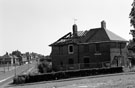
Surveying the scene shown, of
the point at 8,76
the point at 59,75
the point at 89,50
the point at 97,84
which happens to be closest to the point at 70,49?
the point at 89,50

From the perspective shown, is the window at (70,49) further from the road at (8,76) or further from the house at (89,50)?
the road at (8,76)

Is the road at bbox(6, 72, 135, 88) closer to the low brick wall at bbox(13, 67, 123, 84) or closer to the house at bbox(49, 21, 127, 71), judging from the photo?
the low brick wall at bbox(13, 67, 123, 84)

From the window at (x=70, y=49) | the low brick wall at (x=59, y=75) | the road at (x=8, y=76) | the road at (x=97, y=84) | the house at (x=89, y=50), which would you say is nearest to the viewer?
the road at (x=97, y=84)

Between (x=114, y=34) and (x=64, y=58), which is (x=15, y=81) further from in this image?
(x=114, y=34)

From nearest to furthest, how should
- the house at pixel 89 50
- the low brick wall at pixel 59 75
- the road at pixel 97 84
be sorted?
the road at pixel 97 84
the low brick wall at pixel 59 75
the house at pixel 89 50

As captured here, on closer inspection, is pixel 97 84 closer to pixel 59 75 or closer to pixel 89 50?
pixel 59 75

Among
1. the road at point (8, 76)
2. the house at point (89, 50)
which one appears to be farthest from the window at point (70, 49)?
the road at point (8, 76)

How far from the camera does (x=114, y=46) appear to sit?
49.3 metres

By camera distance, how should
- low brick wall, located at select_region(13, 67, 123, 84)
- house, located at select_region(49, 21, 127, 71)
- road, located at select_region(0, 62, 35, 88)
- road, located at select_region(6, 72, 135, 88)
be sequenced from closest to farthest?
road, located at select_region(6, 72, 135, 88) → low brick wall, located at select_region(13, 67, 123, 84) → road, located at select_region(0, 62, 35, 88) → house, located at select_region(49, 21, 127, 71)

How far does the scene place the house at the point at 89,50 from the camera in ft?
159

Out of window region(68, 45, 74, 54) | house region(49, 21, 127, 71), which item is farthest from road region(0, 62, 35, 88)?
window region(68, 45, 74, 54)

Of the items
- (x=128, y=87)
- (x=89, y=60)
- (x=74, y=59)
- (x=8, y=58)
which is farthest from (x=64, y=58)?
(x=8, y=58)

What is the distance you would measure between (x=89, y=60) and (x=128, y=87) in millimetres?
32141

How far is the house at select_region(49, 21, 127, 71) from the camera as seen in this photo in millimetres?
48562
